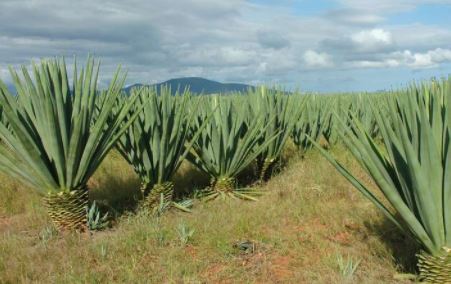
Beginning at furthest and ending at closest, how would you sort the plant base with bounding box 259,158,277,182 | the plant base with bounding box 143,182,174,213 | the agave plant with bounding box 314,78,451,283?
the plant base with bounding box 259,158,277,182
the plant base with bounding box 143,182,174,213
the agave plant with bounding box 314,78,451,283

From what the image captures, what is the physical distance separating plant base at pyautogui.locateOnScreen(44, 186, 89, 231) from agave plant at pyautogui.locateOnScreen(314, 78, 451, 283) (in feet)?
7.80

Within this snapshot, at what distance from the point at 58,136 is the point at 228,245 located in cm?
163

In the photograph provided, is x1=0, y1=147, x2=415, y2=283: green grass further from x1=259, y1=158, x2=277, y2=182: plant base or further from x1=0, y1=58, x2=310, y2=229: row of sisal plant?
x1=259, y1=158, x2=277, y2=182: plant base

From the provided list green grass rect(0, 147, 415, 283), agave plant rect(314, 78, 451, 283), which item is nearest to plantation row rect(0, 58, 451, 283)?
agave plant rect(314, 78, 451, 283)

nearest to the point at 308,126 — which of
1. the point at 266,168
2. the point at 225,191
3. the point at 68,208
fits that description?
the point at 266,168

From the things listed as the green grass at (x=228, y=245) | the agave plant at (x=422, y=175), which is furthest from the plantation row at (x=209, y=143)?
the green grass at (x=228, y=245)

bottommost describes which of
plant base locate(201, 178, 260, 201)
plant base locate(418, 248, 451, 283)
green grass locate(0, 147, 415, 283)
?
green grass locate(0, 147, 415, 283)

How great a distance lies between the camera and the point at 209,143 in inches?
199

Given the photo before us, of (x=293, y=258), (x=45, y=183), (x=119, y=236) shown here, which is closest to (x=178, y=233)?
(x=119, y=236)

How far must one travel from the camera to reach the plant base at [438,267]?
7.93ft

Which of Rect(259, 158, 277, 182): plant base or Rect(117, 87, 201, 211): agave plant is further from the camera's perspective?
Rect(259, 158, 277, 182): plant base

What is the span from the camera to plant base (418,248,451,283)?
→ 2.42 m

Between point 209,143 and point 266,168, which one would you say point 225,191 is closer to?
point 209,143

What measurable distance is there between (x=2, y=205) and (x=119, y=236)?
98.8 inches
